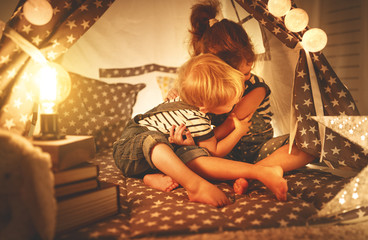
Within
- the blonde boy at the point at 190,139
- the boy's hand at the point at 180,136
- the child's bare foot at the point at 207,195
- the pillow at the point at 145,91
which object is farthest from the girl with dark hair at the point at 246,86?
the pillow at the point at 145,91

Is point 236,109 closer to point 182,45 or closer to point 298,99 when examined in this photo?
point 298,99

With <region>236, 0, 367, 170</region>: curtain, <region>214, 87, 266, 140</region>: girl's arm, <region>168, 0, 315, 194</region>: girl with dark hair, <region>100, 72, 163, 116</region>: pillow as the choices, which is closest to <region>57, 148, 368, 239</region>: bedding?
<region>236, 0, 367, 170</region>: curtain

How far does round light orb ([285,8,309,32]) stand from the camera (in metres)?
0.85

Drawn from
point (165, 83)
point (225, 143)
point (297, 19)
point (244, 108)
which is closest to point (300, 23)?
point (297, 19)

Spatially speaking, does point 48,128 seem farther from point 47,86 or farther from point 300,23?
point 300,23

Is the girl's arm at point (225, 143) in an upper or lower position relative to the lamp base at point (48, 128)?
lower

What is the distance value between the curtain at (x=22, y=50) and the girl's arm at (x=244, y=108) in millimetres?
742

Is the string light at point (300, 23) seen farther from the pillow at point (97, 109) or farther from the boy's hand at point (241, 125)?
the pillow at point (97, 109)

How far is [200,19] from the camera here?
50.2 inches

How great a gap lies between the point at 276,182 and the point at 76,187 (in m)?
0.59

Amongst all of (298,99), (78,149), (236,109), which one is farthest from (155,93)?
(78,149)

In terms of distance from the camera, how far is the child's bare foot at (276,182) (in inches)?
29.9

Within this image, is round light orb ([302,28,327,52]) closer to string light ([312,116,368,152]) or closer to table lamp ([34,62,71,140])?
string light ([312,116,368,152])

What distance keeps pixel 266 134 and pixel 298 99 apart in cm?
35
